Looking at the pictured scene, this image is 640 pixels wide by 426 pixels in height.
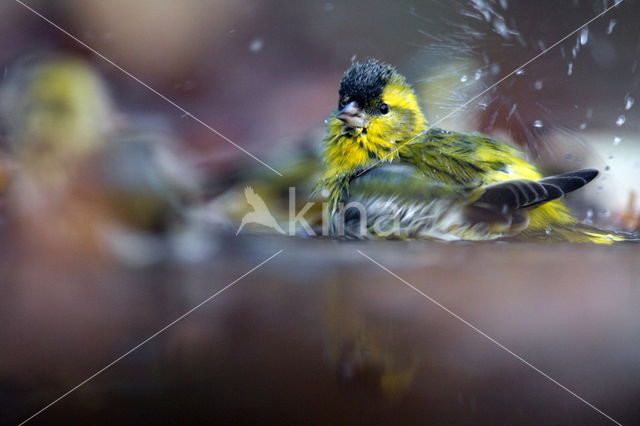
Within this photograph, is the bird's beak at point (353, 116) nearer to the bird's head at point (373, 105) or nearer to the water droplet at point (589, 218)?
the bird's head at point (373, 105)

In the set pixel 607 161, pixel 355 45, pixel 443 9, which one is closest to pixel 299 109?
pixel 355 45

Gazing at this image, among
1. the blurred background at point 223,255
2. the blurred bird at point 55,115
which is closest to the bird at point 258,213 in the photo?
the blurred background at point 223,255

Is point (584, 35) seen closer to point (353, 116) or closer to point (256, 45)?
point (353, 116)

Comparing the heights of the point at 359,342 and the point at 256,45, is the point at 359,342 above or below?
below

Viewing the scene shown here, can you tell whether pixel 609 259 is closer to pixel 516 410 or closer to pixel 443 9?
pixel 516 410

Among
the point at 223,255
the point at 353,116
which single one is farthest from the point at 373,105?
the point at 223,255

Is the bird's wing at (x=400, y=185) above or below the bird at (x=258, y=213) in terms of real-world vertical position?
above

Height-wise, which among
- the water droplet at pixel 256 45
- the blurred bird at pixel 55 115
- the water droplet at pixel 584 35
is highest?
the water droplet at pixel 584 35
